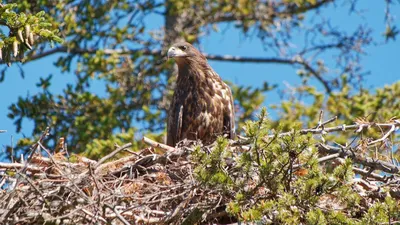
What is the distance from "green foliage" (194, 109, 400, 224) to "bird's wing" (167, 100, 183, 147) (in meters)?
2.72

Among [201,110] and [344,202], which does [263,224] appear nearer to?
[344,202]

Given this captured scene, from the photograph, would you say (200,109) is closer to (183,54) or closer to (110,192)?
(183,54)

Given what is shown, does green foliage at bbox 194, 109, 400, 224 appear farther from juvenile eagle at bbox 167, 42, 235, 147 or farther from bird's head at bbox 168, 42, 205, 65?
bird's head at bbox 168, 42, 205, 65

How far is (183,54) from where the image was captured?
9516 mm

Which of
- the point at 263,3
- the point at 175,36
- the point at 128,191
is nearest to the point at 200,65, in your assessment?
the point at 128,191

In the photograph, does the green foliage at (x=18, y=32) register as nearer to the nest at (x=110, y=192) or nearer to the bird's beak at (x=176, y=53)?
the nest at (x=110, y=192)

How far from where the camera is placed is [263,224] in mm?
5875

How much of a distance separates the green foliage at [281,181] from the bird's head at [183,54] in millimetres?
3351

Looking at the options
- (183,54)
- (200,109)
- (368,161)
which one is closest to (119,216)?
(368,161)

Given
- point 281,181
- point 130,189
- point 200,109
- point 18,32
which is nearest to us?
point 281,181

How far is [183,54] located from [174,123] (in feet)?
2.93

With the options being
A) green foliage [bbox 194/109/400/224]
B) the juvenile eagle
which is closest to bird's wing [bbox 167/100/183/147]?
the juvenile eagle

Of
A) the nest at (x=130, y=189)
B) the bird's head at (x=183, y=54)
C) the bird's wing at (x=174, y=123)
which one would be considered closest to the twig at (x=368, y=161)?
the nest at (x=130, y=189)

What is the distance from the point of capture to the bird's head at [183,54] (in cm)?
948
